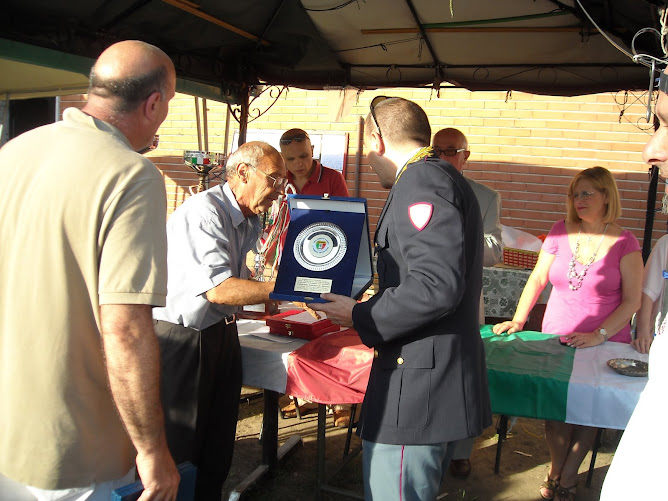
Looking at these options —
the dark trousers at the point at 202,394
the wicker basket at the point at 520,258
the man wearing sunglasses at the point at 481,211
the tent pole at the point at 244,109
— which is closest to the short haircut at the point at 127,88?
the dark trousers at the point at 202,394

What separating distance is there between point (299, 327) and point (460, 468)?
1608 mm

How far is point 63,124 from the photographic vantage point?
1436mm

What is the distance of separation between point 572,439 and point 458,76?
3369 millimetres

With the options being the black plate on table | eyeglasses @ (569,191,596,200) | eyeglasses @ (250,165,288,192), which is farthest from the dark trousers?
eyeglasses @ (569,191,596,200)

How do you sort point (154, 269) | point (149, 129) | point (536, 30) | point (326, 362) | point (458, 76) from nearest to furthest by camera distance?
point (154, 269)
point (149, 129)
point (326, 362)
point (536, 30)
point (458, 76)

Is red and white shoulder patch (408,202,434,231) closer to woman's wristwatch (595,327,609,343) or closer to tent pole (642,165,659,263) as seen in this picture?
woman's wristwatch (595,327,609,343)

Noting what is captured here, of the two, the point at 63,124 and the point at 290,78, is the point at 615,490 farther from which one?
the point at 290,78

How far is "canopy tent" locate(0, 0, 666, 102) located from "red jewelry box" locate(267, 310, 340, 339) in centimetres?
209

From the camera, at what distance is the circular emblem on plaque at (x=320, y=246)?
229 centimetres

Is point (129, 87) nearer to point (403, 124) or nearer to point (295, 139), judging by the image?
point (403, 124)

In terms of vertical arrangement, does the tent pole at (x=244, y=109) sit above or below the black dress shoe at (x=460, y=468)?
above

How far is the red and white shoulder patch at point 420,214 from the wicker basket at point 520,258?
4.06m

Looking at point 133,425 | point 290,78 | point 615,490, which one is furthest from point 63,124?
point 290,78

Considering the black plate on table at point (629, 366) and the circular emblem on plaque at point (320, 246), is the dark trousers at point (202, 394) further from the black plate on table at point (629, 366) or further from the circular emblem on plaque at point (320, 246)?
the black plate on table at point (629, 366)
